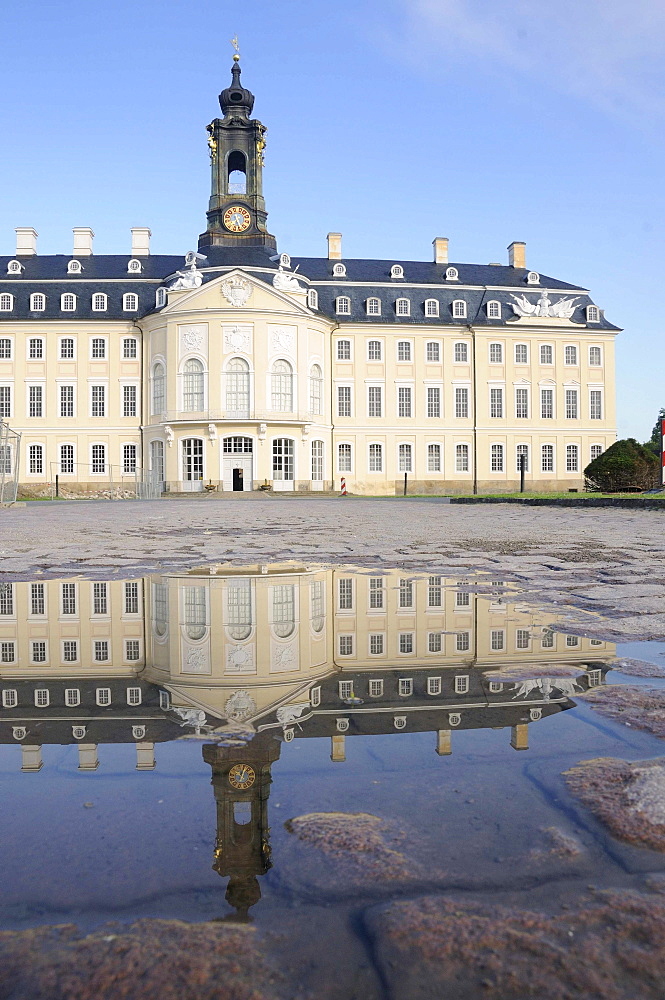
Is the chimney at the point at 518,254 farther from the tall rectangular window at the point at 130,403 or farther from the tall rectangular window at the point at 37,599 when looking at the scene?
the tall rectangular window at the point at 37,599

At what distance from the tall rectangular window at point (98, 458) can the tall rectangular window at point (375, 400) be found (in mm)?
18166

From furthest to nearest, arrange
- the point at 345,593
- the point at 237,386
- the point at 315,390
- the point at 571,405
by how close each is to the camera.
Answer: the point at 571,405 → the point at 315,390 → the point at 237,386 → the point at 345,593

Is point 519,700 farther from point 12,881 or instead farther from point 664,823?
point 12,881

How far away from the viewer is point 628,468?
1066 inches

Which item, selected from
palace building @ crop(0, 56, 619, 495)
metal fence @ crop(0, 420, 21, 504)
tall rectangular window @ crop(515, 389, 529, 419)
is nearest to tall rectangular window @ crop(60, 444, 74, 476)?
palace building @ crop(0, 56, 619, 495)

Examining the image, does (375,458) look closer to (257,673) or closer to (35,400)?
(35,400)

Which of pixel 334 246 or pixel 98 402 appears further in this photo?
pixel 334 246

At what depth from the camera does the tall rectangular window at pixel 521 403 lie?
180 feet

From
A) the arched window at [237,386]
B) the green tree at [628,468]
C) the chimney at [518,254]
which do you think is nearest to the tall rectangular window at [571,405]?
the chimney at [518,254]

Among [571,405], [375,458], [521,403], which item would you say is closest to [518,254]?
[521,403]

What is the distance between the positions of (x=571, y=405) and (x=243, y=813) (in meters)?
57.2

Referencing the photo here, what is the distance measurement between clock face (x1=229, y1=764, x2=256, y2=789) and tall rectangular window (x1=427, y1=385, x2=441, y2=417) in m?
53.5

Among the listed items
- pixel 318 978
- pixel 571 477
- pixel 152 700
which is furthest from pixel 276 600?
pixel 571 477

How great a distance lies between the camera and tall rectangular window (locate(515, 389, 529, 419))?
→ 5497cm
